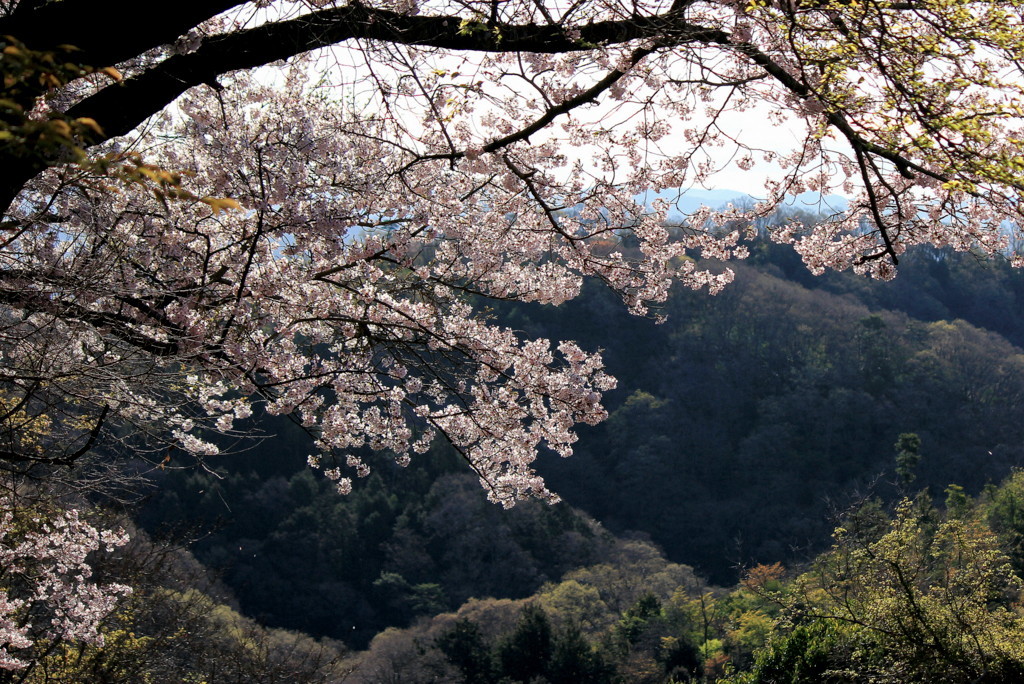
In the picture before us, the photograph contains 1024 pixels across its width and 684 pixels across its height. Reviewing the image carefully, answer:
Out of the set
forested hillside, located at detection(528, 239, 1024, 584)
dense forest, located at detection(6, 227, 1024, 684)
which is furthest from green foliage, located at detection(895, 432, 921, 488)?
forested hillside, located at detection(528, 239, 1024, 584)

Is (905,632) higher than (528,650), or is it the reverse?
(905,632)

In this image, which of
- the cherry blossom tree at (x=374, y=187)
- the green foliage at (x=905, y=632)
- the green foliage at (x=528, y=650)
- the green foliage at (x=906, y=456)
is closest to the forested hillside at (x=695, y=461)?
the green foliage at (x=906, y=456)

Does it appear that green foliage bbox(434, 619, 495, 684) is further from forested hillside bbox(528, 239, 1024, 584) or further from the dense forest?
forested hillside bbox(528, 239, 1024, 584)

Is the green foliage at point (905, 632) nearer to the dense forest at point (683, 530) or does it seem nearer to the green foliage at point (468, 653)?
the dense forest at point (683, 530)

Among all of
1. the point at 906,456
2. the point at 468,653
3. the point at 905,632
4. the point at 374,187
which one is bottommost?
the point at 468,653

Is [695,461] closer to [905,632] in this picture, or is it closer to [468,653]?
[468,653]

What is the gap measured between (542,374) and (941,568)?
13.2 meters

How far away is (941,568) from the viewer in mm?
14578

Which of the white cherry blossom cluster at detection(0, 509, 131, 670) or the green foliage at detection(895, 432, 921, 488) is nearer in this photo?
the white cherry blossom cluster at detection(0, 509, 131, 670)

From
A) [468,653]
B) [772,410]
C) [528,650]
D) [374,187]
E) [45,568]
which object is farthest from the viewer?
[772,410]

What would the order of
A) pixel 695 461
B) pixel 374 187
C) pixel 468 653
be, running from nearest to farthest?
1. pixel 374 187
2. pixel 468 653
3. pixel 695 461

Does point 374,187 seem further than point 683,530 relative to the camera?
No

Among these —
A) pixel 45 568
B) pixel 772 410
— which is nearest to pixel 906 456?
pixel 772 410

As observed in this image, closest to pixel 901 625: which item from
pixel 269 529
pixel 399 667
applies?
pixel 399 667
